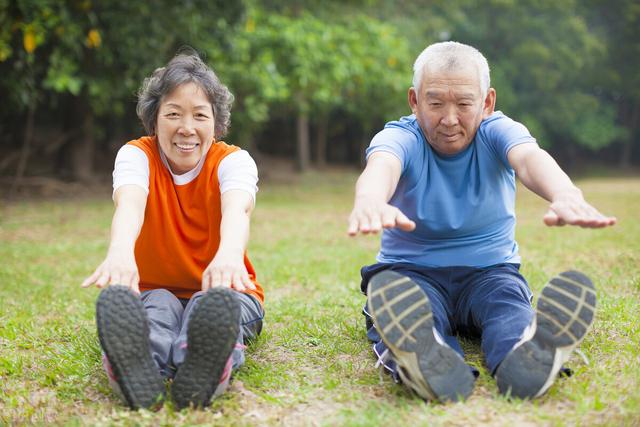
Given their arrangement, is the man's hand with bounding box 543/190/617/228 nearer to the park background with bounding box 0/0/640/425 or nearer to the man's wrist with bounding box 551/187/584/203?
the man's wrist with bounding box 551/187/584/203

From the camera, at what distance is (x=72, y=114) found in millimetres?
15344

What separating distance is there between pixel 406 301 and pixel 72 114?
14.5 meters

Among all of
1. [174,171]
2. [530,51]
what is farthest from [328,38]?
[530,51]

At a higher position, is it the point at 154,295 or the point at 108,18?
the point at 108,18

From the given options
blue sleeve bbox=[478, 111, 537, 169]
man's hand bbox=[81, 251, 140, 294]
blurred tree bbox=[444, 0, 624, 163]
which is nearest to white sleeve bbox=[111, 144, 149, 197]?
man's hand bbox=[81, 251, 140, 294]

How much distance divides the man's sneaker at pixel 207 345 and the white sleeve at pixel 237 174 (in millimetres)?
728

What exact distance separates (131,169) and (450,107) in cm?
141

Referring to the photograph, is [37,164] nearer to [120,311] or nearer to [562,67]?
[120,311]

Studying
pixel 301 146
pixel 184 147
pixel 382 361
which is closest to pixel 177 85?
pixel 184 147

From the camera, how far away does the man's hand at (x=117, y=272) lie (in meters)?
2.50

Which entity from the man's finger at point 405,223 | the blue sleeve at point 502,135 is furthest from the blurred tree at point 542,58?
the man's finger at point 405,223

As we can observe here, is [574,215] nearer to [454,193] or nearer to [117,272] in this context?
[454,193]

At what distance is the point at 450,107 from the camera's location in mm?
2879

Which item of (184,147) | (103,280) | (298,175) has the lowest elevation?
(103,280)
